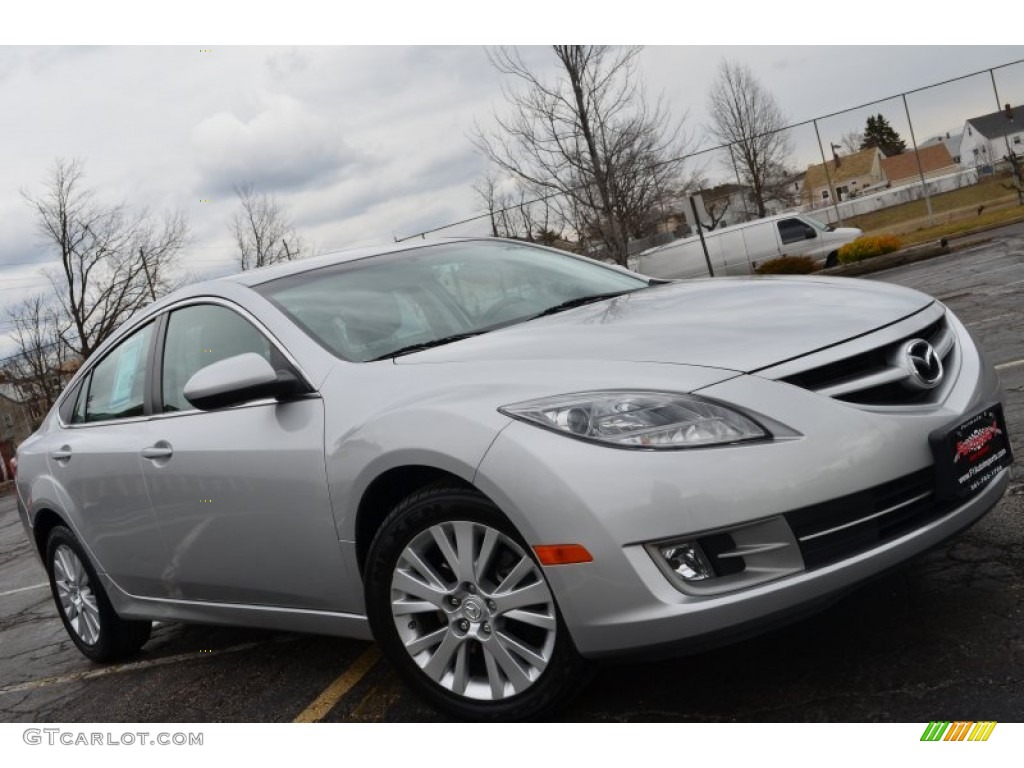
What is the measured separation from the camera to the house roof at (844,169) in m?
29.2

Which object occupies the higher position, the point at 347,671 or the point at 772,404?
the point at 772,404

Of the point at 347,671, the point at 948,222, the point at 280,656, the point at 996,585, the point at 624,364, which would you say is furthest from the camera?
the point at 948,222

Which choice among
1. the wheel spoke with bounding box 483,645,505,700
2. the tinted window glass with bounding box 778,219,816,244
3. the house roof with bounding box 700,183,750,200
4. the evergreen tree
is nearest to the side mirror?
the wheel spoke with bounding box 483,645,505,700

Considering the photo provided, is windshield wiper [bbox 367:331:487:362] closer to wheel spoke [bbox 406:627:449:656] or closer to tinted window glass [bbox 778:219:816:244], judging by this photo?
wheel spoke [bbox 406:627:449:656]

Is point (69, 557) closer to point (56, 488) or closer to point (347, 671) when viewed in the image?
point (56, 488)

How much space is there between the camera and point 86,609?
5.01 m

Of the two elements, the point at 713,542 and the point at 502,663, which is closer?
the point at 713,542

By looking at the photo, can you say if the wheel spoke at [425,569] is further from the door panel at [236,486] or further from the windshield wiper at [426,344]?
the windshield wiper at [426,344]

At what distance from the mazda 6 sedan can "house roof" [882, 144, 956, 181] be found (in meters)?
25.7

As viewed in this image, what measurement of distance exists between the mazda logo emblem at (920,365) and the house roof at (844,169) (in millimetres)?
26518

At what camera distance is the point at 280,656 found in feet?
14.5

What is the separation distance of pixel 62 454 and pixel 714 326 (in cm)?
319

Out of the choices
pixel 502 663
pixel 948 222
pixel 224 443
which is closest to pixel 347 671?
pixel 224 443

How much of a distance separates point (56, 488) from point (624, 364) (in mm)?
3160
